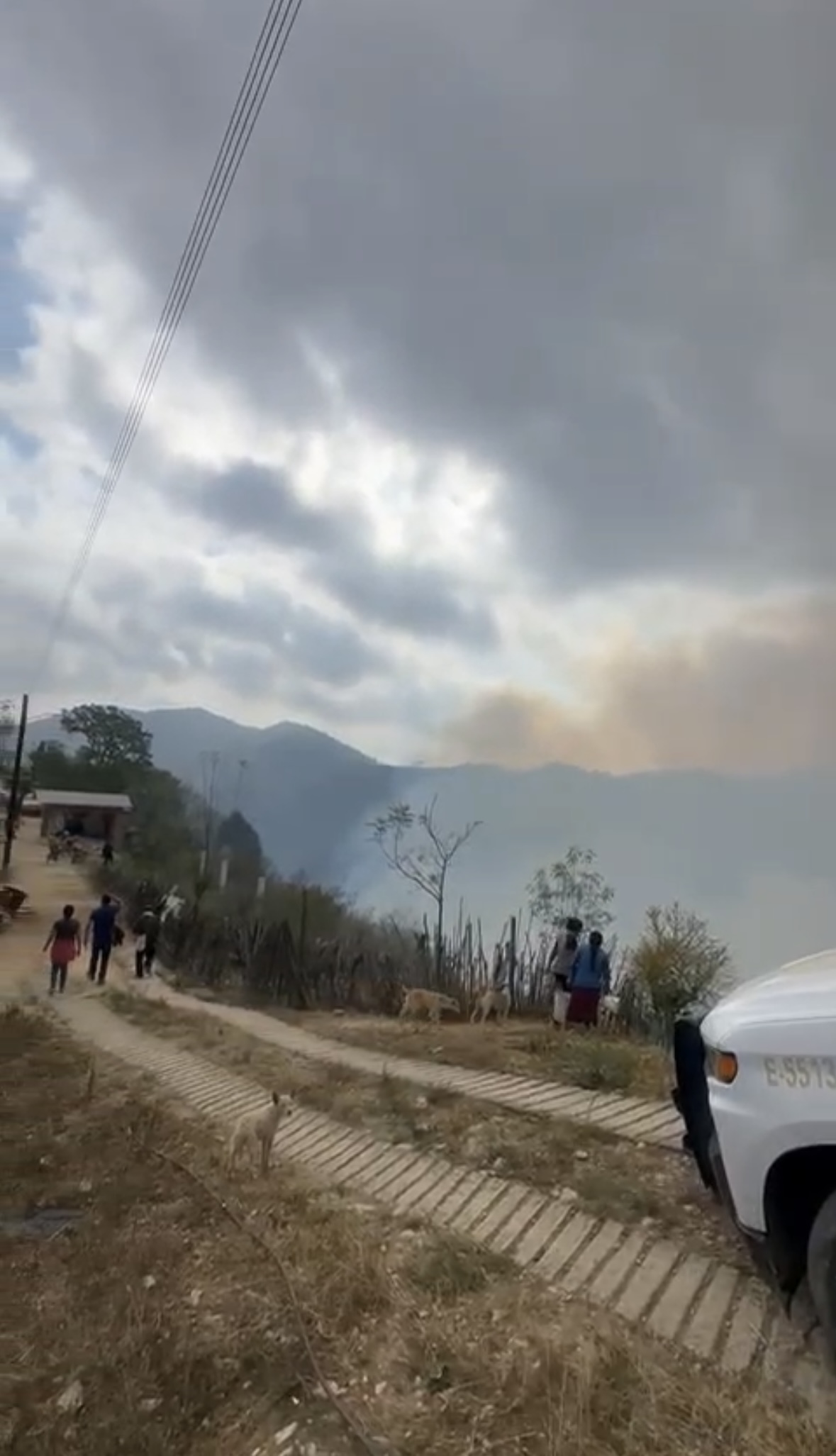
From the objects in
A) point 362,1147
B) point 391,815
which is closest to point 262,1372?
point 362,1147

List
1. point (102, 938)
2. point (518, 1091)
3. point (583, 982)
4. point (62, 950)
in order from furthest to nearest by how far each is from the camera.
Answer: point (102, 938) < point (62, 950) < point (583, 982) < point (518, 1091)

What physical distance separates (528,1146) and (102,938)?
1343 cm

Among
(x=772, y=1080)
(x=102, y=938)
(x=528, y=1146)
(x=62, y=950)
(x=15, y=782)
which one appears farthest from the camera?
(x=15, y=782)

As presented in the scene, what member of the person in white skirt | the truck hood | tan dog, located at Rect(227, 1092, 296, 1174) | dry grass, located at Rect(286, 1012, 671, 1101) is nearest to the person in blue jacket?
the person in white skirt

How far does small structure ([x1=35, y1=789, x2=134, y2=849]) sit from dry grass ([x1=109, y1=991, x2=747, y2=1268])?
4751 centimetres

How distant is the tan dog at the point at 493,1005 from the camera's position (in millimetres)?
13031

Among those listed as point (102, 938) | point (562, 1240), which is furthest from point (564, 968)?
point (102, 938)

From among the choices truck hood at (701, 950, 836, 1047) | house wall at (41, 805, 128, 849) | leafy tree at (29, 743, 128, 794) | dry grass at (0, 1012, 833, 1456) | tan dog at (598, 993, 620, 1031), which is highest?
leafy tree at (29, 743, 128, 794)

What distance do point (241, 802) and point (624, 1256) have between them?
187 feet

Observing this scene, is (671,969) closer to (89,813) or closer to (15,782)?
(15,782)

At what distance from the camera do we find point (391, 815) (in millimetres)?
28109

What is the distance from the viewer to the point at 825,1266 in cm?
290

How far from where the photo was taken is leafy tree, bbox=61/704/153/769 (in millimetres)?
62812

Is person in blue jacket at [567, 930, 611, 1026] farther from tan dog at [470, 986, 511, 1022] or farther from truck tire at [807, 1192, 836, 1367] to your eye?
truck tire at [807, 1192, 836, 1367]
